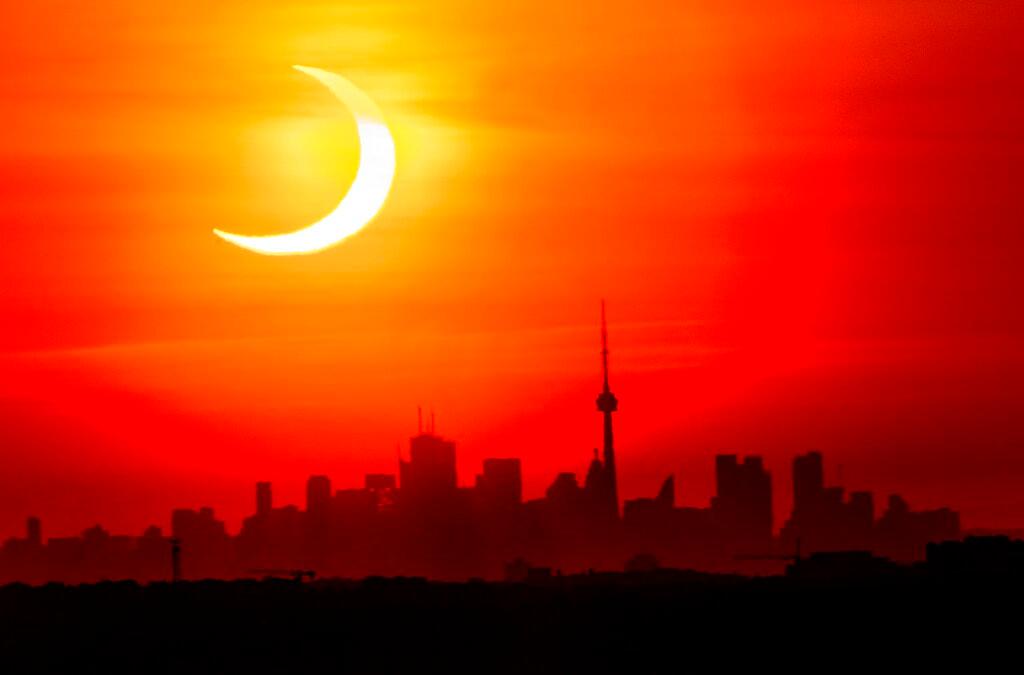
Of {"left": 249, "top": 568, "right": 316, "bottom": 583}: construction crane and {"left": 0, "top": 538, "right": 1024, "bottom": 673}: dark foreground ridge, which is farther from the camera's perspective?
{"left": 249, "top": 568, "right": 316, "bottom": 583}: construction crane

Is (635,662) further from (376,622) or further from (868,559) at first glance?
(868,559)

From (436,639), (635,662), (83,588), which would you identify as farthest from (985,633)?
(83,588)

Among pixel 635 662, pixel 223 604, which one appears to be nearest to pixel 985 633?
pixel 635 662

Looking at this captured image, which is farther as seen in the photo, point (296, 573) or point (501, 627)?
point (296, 573)

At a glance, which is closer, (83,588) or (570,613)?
(570,613)

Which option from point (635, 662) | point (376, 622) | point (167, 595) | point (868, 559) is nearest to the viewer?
point (635, 662)

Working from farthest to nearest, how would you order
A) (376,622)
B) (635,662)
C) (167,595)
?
(167,595) → (376,622) → (635,662)

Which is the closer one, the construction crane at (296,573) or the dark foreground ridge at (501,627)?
the dark foreground ridge at (501,627)
